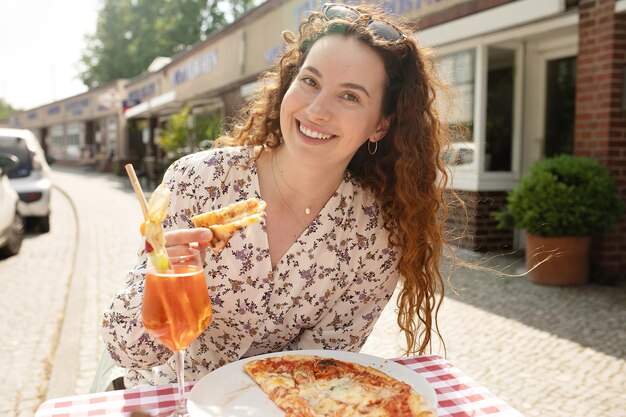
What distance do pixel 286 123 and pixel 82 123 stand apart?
38.6 metres

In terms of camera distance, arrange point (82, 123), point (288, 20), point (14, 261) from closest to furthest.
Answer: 1. point (14, 261)
2. point (288, 20)
3. point (82, 123)

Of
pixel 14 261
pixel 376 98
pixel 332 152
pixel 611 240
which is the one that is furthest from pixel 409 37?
pixel 14 261

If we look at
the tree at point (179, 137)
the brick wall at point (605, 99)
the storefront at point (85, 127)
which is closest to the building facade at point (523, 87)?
the brick wall at point (605, 99)

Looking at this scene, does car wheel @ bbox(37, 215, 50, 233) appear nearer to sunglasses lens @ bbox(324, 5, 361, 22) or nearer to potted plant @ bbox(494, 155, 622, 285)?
potted plant @ bbox(494, 155, 622, 285)

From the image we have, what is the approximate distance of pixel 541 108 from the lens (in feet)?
25.1

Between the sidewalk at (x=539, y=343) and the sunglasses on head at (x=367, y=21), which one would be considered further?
the sidewalk at (x=539, y=343)

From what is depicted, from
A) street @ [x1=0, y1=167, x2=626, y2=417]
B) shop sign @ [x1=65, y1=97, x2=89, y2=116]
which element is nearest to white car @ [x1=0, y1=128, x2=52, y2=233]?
street @ [x1=0, y1=167, x2=626, y2=417]

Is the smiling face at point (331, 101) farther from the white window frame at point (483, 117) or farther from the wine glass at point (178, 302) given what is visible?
the white window frame at point (483, 117)

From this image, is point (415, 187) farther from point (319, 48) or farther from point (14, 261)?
point (14, 261)

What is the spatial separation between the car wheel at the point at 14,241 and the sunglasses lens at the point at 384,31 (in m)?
7.14

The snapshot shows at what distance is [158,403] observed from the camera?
4.58 feet

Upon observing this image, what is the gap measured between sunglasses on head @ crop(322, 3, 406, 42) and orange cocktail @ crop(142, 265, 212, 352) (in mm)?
1157

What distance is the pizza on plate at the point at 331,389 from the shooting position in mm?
1295

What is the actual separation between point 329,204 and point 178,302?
962 millimetres
